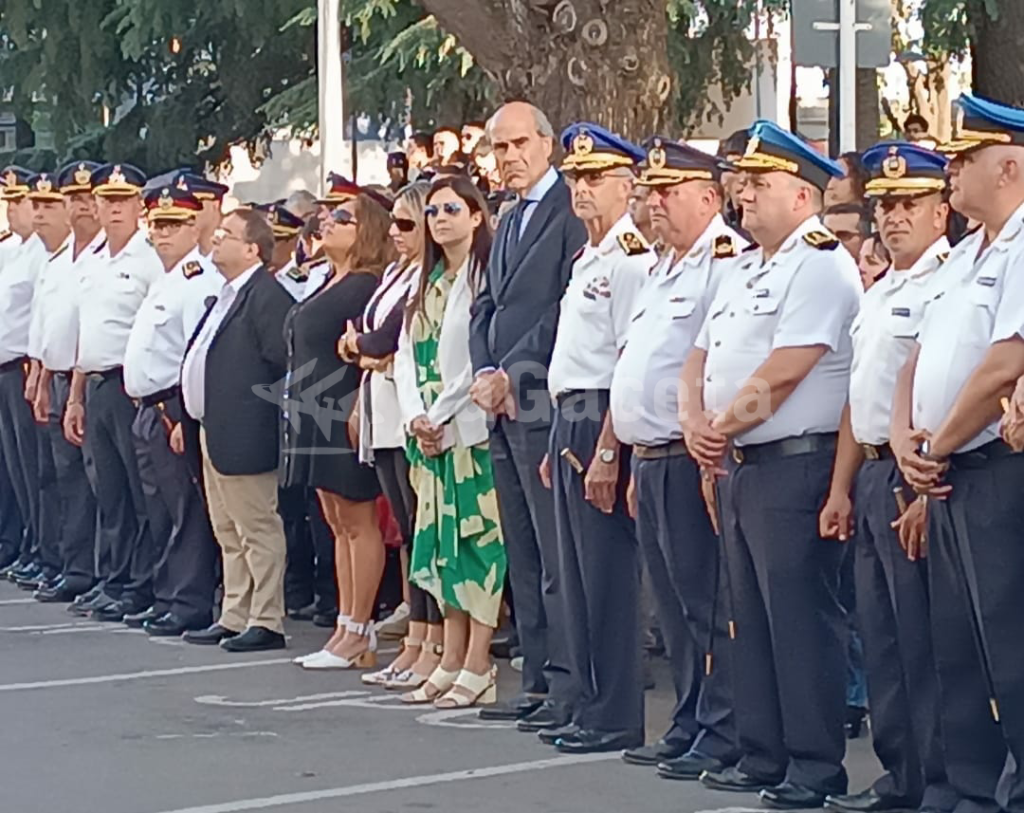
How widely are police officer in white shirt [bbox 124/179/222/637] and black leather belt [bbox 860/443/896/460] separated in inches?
192

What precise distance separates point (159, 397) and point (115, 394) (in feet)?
1.73

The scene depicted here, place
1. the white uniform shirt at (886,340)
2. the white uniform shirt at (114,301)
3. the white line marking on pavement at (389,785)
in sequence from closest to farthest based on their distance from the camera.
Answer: the white uniform shirt at (886,340) < the white line marking on pavement at (389,785) < the white uniform shirt at (114,301)

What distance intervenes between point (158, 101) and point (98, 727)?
15655mm

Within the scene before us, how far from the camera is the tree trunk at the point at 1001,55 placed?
18359mm

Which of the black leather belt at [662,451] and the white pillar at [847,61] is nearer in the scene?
the black leather belt at [662,451]

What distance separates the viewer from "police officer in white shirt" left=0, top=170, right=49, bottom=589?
13180 millimetres

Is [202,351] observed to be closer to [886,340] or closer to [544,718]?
[544,718]

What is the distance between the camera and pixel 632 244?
26.5ft

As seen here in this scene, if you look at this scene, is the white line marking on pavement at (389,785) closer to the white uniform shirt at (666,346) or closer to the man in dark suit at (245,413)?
the white uniform shirt at (666,346)

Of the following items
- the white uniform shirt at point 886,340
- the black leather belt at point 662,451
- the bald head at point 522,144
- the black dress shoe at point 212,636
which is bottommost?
the black dress shoe at point 212,636

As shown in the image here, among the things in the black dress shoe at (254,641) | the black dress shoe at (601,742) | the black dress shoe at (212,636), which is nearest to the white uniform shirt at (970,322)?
the black dress shoe at (601,742)

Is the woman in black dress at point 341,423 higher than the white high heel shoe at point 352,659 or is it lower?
higher

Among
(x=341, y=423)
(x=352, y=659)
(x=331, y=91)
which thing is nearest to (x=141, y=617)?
(x=352, y=659)

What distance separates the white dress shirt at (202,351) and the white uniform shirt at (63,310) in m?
1.54
